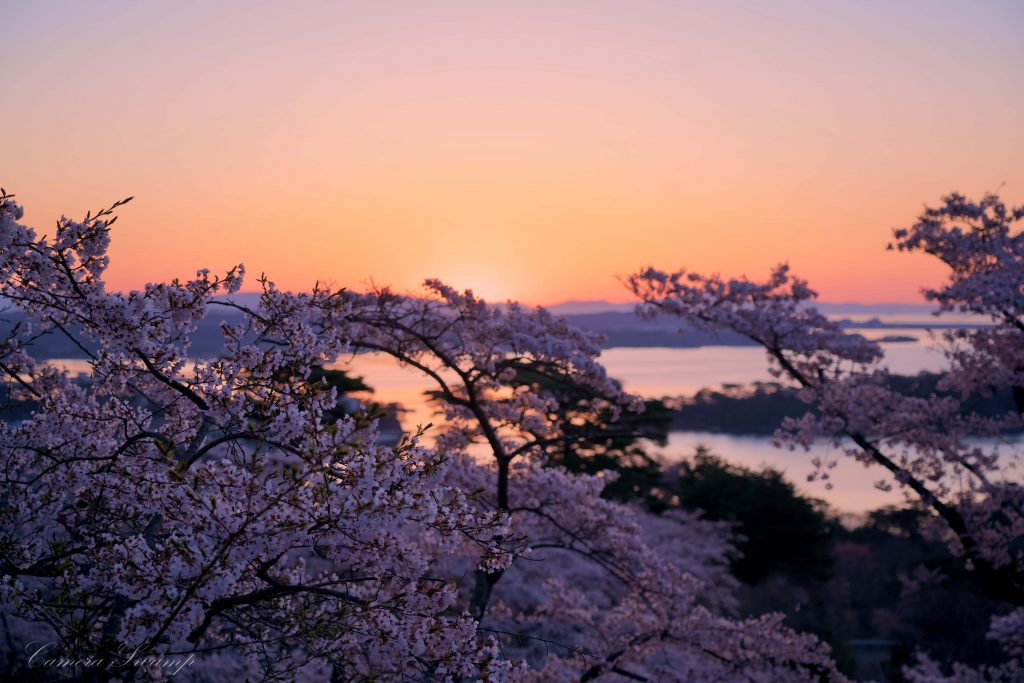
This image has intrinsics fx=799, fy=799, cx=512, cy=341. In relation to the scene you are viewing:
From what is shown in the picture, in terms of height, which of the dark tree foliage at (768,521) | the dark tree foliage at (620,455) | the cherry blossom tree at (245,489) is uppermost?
the cherry blossom tree at (245,489)

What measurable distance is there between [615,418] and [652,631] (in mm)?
2526

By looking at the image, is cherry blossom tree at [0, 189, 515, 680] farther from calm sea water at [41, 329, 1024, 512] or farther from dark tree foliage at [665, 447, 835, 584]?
dark tree foliage at [665, 447, 835, 584]

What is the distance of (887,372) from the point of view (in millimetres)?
10469

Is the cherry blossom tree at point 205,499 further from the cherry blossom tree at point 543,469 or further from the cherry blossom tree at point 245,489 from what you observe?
the cherry blossom tree at point 543,469

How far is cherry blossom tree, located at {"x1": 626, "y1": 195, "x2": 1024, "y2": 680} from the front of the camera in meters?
9.89

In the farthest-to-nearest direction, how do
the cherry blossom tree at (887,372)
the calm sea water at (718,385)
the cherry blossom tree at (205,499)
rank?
1. the calm sea water at (718,385)
2. the cherry blossom tree at (887,372)
3. the cherry blossom tree at (205,499)

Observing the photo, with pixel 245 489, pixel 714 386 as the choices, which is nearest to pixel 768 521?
pixel 245 489

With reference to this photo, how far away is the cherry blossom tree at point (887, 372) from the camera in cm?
989

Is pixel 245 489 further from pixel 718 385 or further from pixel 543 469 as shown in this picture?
pixel 718 385

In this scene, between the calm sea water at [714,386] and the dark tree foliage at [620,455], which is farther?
the dark tree foliage at [620,455]

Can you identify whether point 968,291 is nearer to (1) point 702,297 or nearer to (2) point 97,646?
(1) point 702,297

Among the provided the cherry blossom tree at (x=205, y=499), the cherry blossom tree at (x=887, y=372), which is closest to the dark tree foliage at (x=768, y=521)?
the cherry blossom tree at (x=887, y=372)

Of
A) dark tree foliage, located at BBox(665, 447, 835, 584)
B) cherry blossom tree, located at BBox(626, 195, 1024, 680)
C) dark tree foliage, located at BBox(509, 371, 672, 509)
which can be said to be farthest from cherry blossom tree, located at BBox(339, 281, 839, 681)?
dark tree foliage, located at BBox(665, 447, 835, 584)

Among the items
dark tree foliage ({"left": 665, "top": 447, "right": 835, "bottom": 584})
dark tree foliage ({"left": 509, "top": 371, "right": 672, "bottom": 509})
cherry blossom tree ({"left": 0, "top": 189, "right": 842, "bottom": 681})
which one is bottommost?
dark tree foliage ({"left": 665, "top": 447, "right": 835, "bottom": 584})
